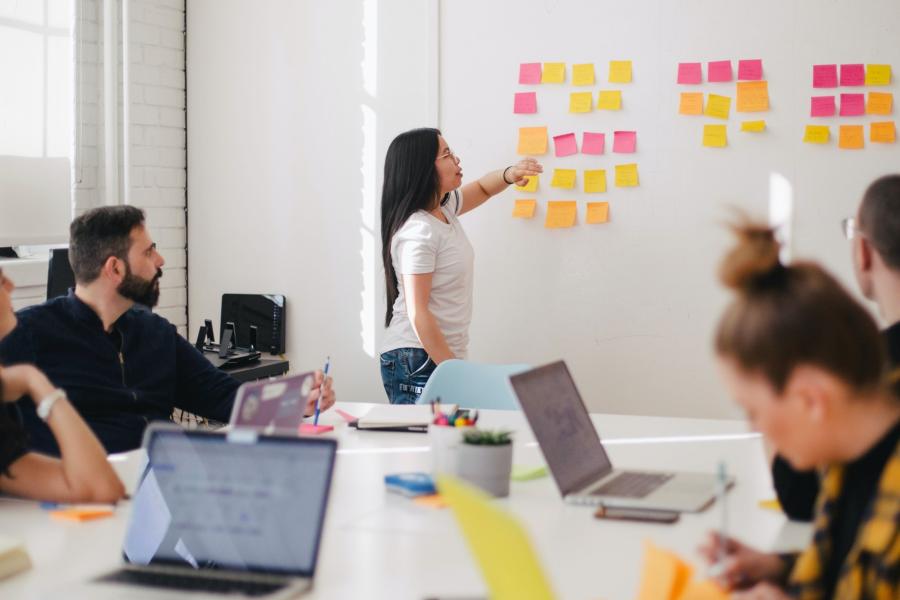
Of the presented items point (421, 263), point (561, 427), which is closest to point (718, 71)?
point (421, 263)

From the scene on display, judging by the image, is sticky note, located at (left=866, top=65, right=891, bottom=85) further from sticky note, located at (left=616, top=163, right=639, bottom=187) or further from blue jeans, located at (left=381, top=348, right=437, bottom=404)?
blue jeans, located at (left=381, top=348, right=437, bottom=404)

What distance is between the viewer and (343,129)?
15.1 ft

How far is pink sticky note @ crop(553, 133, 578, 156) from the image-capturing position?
420cm

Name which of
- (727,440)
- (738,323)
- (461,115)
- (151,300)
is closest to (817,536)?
(738,323)

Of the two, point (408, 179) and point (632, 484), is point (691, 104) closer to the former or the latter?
point (408, 179)

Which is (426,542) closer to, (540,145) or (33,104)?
(540,145)

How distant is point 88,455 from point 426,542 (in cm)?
68

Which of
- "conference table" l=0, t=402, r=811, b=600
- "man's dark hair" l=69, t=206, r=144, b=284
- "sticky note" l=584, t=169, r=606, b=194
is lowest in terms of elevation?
"conference table" l=0, t=402, r=811, b=600

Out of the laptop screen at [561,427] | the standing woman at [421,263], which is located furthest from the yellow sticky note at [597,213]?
the laptop screen at [561,427]

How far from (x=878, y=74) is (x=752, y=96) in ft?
1.43

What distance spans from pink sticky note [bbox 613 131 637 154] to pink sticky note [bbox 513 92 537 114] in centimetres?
35

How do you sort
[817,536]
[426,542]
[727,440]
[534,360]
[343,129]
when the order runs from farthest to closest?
[343,129] < [534,360] < [727,440] < [426,542] < [817,536]

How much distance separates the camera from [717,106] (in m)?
4.00

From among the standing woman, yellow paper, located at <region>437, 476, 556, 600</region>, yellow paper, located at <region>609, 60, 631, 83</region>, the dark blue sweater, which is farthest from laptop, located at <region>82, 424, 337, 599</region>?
yellow paper, located at <region>609, 60, 631, 83</region>
